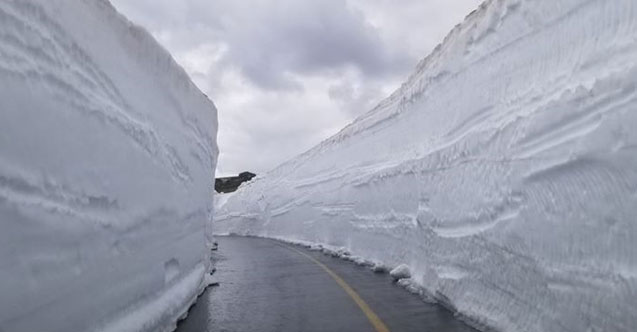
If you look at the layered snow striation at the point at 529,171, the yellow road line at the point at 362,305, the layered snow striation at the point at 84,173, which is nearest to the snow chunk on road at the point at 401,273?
the layered snow striation at the point at 529,171

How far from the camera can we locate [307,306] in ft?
29.4

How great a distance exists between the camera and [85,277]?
16.1 ft

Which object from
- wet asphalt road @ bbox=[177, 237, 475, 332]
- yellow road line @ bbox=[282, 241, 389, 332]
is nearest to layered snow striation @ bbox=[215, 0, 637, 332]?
wet asphalt road @ bbox=[177, 237, 475, 332]

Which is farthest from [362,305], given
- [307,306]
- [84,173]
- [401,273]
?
[84,173]

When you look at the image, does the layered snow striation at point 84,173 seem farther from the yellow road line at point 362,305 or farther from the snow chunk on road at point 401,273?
the snow chunk on road at point 401,273

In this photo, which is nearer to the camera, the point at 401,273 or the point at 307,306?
the point at 307,306

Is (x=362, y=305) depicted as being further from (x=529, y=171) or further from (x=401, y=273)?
(x=529, y=171)

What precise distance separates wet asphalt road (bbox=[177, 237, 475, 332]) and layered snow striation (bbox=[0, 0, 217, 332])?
0.79 metres

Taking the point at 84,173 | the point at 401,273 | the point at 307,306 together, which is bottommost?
the point at 307,306

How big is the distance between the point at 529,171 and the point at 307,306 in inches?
162

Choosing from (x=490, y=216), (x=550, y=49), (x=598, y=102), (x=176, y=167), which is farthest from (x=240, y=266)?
(x=598, y=102)

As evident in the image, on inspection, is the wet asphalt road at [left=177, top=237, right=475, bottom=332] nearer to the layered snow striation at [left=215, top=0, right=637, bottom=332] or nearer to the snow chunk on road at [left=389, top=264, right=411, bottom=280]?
the snow chunk on road at [left=389, top=264, right=411, bottom=280]

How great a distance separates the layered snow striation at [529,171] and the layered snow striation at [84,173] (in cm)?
381

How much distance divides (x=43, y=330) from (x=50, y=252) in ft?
1.70
